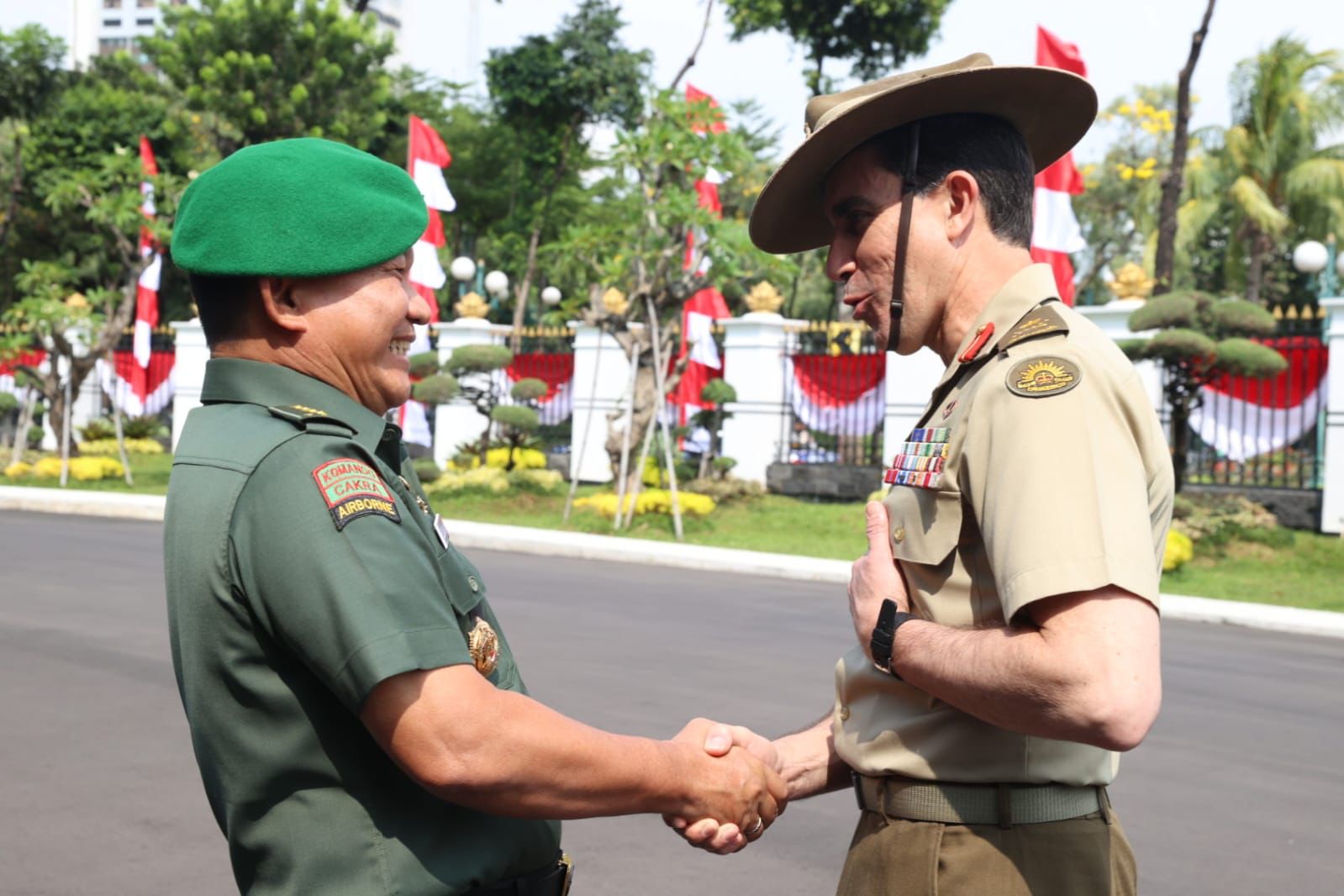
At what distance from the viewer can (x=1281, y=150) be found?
117 feet

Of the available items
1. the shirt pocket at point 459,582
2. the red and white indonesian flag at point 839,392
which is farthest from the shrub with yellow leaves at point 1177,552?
the shirt pocket at point 459,582

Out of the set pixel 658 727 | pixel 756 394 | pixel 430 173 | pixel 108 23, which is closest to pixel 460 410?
pixel 756 394

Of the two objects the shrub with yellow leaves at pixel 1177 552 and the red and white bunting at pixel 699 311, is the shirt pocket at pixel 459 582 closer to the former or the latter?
the shrub with yellow leaves at pixel 1177 552

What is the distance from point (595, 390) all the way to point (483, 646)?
2069 centimetres

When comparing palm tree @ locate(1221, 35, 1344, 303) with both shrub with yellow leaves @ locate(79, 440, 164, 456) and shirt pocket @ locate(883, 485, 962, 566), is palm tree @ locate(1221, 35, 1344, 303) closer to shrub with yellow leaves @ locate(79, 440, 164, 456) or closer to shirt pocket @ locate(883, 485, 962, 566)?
shrub with yellow leaves @ locate(79, 440, 164, 456)

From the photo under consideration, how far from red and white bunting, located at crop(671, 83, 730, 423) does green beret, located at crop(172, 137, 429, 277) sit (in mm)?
14613

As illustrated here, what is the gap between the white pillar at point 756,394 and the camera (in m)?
20.6

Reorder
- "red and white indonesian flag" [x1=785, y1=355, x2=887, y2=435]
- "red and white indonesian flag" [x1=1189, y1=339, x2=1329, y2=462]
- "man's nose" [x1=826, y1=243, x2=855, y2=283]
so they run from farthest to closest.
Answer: "red and white indonesian flag" [x1=785, y1=355, x2=887, y2=435] → "red and white indonesian flag" [x1=1189, y1=339, x2=1329, y2=462] → "man's nose" [x1=826, y1=243, x2=855, y2=283]

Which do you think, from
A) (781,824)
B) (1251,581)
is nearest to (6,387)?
(1251,581)

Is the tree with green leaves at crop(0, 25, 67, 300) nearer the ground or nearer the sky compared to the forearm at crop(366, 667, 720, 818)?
nearer the sky

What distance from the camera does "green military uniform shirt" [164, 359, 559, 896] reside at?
1690 mm

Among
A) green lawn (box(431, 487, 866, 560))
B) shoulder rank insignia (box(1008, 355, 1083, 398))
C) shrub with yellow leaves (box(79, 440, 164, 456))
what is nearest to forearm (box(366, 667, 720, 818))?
shoulder rank insignia (box(1008, 355, 1083, 398))

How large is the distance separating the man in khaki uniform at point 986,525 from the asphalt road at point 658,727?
2545mm

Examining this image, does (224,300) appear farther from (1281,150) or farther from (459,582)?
(1281,150)
